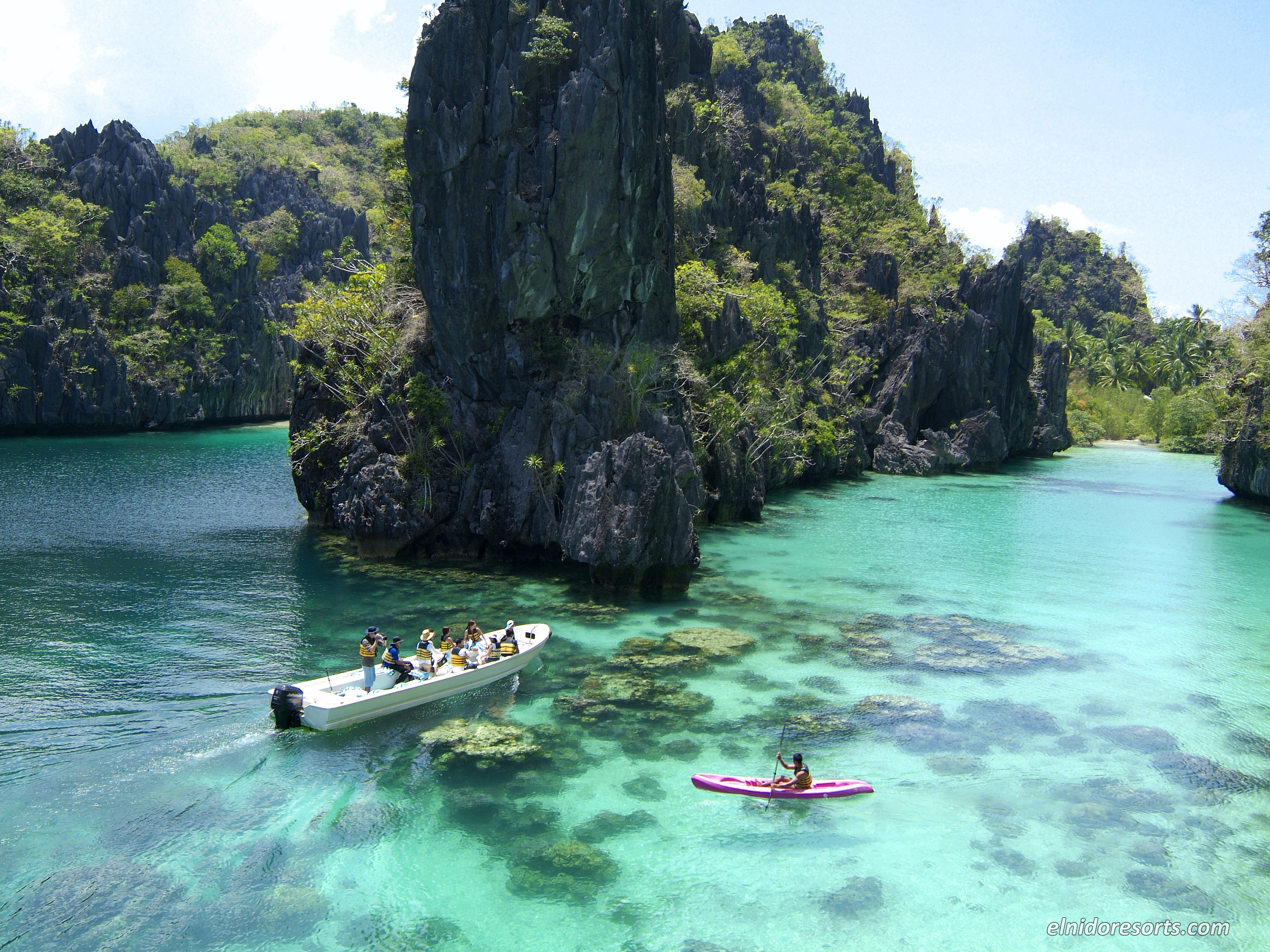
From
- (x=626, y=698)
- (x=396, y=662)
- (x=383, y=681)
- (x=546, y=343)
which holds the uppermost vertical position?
(x=546, y=343)

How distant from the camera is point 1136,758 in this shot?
17.3 metres

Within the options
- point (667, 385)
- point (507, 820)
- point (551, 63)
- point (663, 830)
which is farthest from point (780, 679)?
point (551, 63)

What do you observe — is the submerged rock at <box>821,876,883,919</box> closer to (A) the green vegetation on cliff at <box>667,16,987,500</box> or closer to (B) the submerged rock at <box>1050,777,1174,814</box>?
(B) the submerged rock at <box>1050,777,1174,814</box>

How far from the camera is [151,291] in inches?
3039

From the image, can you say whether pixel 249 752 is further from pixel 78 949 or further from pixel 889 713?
pixel 889 713

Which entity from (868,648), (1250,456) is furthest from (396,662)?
(1250,456)

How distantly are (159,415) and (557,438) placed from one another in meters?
60.8

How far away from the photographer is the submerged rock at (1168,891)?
1259cm

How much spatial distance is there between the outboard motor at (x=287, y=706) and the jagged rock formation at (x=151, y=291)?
4859 centimetres

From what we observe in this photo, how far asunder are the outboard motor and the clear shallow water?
11.5 inches

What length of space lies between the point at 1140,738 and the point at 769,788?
30.3ft

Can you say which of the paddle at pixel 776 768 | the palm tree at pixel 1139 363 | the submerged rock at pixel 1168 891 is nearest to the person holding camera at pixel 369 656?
the paddle at pixel 776 768

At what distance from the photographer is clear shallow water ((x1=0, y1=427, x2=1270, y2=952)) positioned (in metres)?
11.9

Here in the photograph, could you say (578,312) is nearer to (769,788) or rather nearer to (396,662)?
(396,662)
